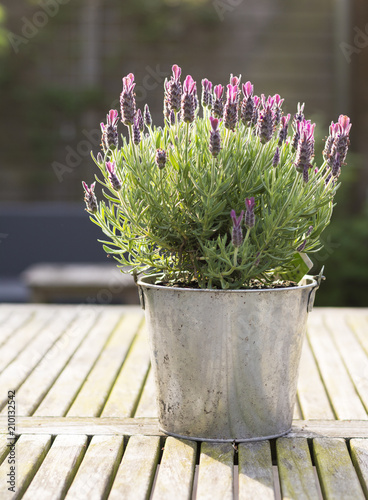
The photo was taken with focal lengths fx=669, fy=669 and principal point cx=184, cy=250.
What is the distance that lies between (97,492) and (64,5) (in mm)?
6022

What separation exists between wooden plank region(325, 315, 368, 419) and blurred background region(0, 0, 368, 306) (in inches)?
139

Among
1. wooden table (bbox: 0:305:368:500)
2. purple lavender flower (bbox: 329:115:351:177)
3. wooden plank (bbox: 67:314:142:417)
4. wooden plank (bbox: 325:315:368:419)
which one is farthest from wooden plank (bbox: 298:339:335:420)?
purple lavender flower (bbox: 329:115:351:177)

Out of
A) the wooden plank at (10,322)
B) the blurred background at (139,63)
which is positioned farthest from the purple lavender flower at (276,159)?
the blurred background at (139,63)

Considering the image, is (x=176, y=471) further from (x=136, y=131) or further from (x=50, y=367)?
(x=50, y=367)

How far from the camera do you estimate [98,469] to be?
146 centimetres

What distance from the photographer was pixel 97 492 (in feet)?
4.42

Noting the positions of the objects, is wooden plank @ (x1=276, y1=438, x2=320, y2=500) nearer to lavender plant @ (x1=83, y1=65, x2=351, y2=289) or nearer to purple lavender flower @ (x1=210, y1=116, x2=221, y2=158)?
lavender plant @ (x1=83, y1=65, x2=351, y2=289)

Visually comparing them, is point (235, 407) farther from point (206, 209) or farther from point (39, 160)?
point (39, 160)

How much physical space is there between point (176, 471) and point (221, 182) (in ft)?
2.11

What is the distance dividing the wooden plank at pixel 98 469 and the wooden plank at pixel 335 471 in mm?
451

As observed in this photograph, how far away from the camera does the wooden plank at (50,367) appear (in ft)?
6.29

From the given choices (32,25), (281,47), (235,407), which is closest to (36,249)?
(32,25)

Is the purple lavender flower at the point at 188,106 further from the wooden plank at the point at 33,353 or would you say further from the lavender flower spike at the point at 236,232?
the wooden plank at the point at 33,353

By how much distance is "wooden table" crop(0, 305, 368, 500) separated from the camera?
1.39 meters
